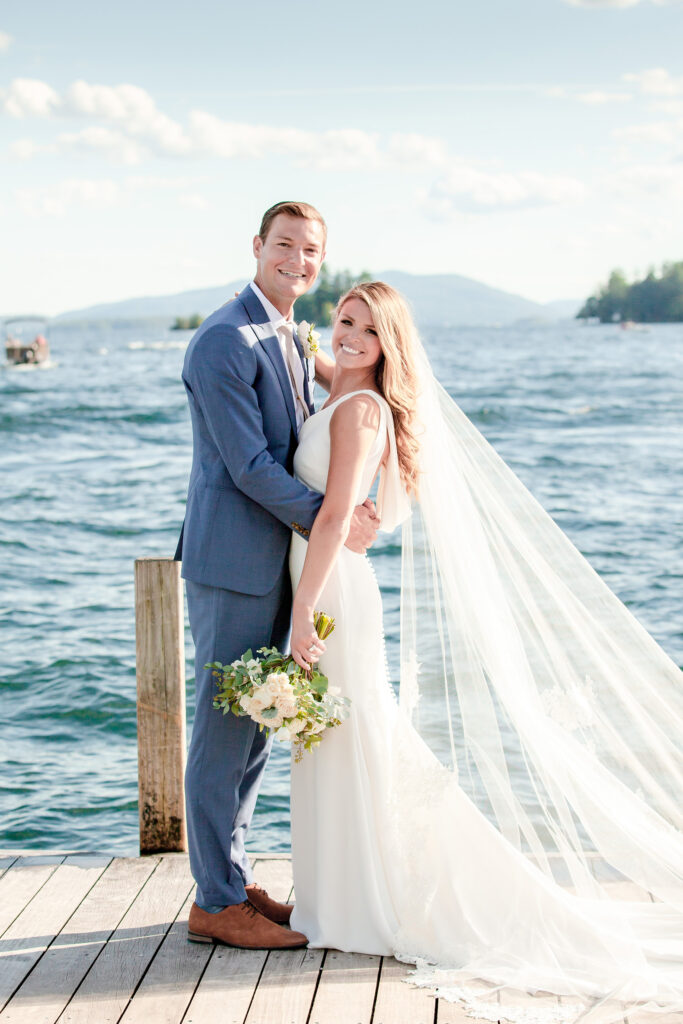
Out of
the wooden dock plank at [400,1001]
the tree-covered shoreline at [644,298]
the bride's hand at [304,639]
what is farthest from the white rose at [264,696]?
the tree-covered shoreline at [644,298]

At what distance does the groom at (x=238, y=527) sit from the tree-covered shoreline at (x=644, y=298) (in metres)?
114

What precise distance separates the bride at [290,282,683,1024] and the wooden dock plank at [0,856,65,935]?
2.74 ft

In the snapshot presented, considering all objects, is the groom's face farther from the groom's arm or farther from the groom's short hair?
the groom's arm

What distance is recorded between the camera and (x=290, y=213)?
2.90 meters

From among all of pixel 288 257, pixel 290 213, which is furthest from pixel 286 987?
pixel 290 213

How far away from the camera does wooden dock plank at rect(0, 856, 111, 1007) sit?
2.84 m

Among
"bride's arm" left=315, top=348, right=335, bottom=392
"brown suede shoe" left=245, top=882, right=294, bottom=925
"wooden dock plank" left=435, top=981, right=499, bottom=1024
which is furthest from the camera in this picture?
"bride's arm" left=315, top=348, right=335, bottom=392

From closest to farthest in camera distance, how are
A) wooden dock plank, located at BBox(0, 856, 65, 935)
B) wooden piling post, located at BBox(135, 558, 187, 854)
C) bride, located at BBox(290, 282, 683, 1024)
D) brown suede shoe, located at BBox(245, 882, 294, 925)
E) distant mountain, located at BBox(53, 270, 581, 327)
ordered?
1. bride, located at BBox(290, 282, 683, 1024)
2. brown suede shoe, located at BBox(245, 882, 294, 925)
3. wooden dock plank, located at BBox(0, 856, 65, 935)
4. wooden piling post, located at BBox(135, 558, 187, 854)
5. distant mountain, located at BBox(53, 270, 581, 327)

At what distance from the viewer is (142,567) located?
3475mm

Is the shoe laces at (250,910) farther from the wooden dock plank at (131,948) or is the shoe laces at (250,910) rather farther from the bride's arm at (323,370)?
the bride's arm at (323,370)

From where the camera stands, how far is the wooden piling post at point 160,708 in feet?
11.4

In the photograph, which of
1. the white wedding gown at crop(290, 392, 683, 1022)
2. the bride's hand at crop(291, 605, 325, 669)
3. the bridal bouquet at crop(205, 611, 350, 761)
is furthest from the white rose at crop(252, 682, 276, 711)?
the white wedding gown at crop(290, 392, 683, 1022)

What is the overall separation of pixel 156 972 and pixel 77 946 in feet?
0.92

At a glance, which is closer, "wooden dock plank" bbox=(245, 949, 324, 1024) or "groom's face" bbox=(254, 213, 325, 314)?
"wooden dock plank" bbox=(245, 949, 324, 1024)
